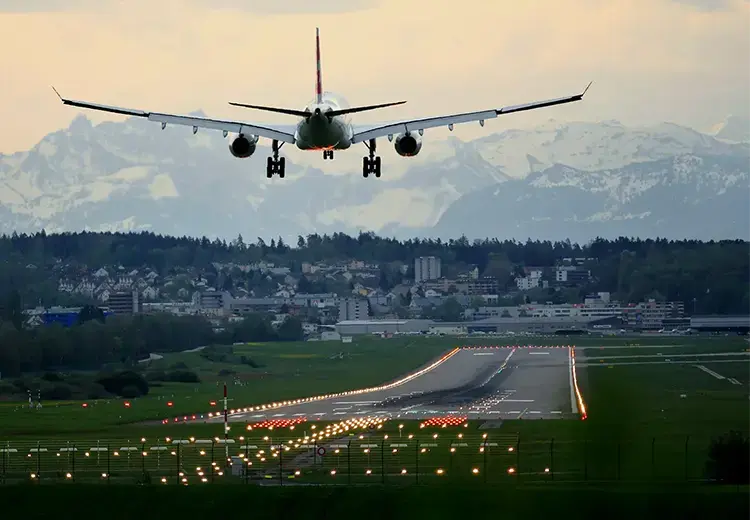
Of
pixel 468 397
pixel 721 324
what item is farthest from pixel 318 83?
pixel 721 324

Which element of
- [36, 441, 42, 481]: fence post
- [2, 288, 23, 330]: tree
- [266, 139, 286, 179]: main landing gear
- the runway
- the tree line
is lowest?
[36, 441, 42, 481]: fence post

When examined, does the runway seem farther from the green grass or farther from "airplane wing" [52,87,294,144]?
"airplane wing" [52,87,294,144]

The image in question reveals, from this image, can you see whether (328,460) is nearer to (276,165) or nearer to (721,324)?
(276,165)

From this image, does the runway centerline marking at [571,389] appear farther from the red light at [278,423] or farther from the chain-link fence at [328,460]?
the chain-link fence at [328,460]

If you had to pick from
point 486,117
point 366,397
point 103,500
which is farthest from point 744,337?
point 103,500

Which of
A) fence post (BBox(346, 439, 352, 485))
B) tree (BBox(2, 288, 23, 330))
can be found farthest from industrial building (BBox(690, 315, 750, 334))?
fence post (BBox(346, 439, 352, 485))

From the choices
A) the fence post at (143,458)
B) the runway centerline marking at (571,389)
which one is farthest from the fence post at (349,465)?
the runway centerline marking at (571,389)
